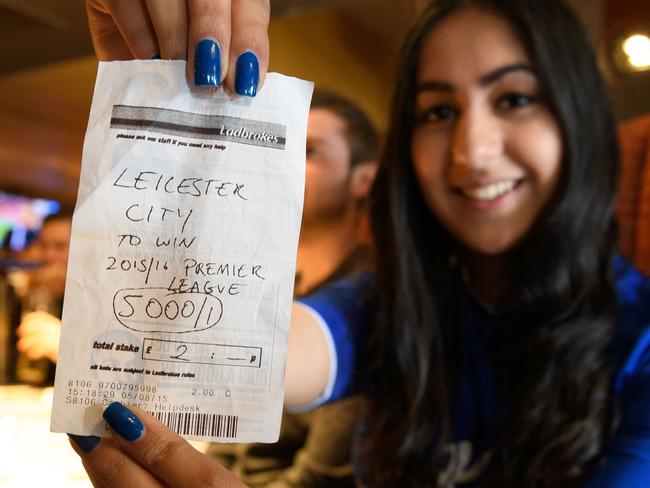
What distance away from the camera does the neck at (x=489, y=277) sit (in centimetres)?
96

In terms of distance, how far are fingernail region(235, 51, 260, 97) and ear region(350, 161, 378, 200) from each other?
3.38 feet

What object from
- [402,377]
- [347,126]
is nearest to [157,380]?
[402,377]

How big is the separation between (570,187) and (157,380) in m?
0.68

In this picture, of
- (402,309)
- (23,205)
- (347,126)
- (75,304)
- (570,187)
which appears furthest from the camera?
(23,205)

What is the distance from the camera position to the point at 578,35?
867 millimetres

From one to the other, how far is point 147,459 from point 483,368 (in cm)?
67

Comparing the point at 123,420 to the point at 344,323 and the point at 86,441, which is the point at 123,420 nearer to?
the point at 86,441

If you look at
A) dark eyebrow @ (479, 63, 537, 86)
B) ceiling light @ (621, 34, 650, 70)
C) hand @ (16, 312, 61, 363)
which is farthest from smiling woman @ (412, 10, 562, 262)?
hand @ (16, 312, 61, 363)

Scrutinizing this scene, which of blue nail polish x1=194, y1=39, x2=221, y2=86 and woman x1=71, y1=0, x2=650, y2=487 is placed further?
woman x1=71, y1=0, x2=650, y2=487

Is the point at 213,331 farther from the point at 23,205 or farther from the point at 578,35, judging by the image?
the point at 23,205

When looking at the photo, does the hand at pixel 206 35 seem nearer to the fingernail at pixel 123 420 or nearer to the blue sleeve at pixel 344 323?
the fingernail at pixel 123 420

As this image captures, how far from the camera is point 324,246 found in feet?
4.49

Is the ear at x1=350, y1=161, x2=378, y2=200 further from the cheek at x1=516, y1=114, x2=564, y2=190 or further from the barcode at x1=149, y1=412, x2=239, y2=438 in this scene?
the barcode at x1=149, y1=412, x2=239, y2=438

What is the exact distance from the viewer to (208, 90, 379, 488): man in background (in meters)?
1.16
